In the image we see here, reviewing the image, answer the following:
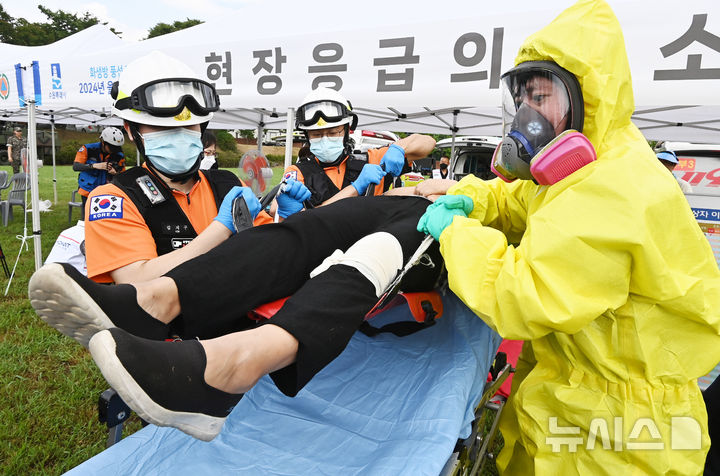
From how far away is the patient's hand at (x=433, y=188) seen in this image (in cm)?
219

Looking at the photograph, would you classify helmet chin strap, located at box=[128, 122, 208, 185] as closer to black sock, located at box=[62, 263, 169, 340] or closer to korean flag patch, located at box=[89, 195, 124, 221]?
korean flag patch, located at box=[89, 195, 124, 221]

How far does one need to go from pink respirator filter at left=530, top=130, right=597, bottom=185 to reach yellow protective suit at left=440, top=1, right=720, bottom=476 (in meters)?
0.03

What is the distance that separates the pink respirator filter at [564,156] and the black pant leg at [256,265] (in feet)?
2.46

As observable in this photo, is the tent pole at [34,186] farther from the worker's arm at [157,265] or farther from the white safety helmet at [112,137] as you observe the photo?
the worker's arm at [157,265]

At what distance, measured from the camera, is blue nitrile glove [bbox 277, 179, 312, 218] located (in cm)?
238

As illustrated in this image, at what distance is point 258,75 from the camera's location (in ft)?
10.6

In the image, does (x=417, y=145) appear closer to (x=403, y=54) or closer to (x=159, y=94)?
(x=403, y=54)

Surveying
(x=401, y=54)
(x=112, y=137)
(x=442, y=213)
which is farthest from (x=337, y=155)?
(x=112, y=137)

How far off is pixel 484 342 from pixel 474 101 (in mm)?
1407

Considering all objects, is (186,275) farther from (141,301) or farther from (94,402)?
(94,402)

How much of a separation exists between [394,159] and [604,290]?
2.08 metres

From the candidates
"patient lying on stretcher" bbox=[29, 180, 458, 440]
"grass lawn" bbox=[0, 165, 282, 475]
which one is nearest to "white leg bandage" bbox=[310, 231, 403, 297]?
"patient lying on stretcher" bbox=[29, 180, 458, 440]

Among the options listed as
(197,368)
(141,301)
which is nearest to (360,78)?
(141,301)

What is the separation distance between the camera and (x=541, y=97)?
1.28 metres
